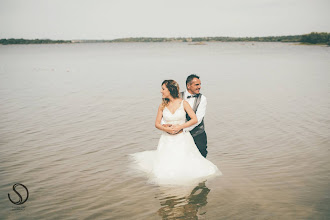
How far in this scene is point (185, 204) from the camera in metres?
6.10

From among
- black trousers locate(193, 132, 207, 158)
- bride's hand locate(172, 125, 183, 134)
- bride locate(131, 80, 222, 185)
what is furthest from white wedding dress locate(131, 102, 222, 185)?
bride's hand locate(172, 125, 183, 134)

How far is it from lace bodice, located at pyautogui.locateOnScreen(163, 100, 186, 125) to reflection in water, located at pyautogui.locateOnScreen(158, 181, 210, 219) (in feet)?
4.87

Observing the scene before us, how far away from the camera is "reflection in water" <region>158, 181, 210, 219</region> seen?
Answer: 579cm

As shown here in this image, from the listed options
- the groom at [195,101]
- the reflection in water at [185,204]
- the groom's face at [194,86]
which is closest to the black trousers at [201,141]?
the groom at [195,101]

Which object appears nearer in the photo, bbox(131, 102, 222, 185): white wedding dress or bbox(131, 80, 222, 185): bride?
bbox(131, 80, 222, 185): bride

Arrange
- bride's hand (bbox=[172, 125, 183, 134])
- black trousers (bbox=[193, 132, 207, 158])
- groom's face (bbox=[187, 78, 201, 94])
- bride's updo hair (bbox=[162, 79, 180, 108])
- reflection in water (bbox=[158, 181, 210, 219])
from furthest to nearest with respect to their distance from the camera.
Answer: black trousers (bbox=[193, 132, 207, 158])
bride's hand (bbox=[172, 125, 183, 134])
groom's face (bbox=[187, 78, 201, 94])
bride's updo hair (bbox=[162, 79, 180, 108])
reflection in water (bbox=[158, 181, 210, 219])

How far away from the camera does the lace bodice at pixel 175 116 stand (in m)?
6.23

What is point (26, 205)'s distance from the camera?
6.23m

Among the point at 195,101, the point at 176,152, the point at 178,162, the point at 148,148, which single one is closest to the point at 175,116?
the point at 195,101

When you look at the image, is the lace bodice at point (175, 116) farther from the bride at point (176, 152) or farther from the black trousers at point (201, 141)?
the black trousers at point (201, 141)

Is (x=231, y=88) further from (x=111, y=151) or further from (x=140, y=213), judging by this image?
(x=140, y=213)

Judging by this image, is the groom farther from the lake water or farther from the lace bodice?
the lake water

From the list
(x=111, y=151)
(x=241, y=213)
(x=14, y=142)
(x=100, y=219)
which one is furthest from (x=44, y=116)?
(x=241, y=213)

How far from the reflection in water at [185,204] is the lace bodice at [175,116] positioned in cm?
148
